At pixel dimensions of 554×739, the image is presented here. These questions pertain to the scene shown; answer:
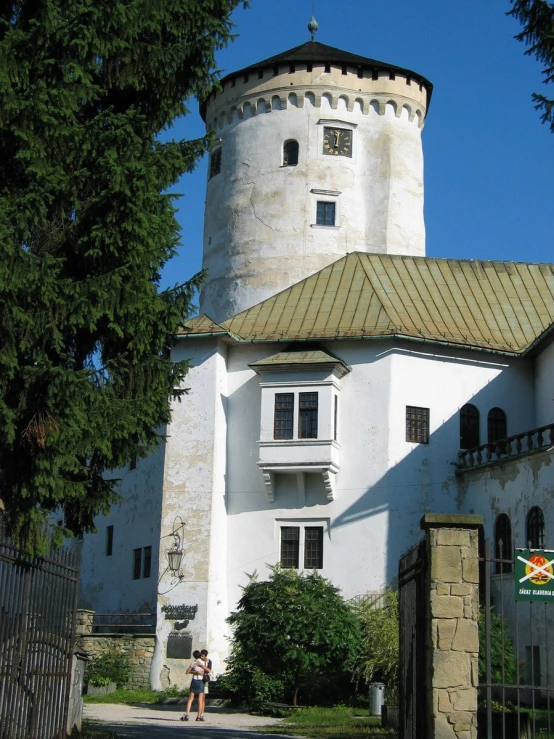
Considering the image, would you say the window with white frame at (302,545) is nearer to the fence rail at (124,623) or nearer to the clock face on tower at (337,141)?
the fence rail at (124,623)

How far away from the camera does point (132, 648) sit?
33500 millimetres

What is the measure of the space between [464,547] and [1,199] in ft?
24.1

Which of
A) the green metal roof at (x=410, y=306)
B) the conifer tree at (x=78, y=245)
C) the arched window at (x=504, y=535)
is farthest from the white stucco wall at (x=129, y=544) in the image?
the conifer tree at (x=78, y=245)

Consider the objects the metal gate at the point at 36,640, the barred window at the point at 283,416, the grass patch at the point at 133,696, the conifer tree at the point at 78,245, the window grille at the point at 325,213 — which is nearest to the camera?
the metal gate at the point at 36,640

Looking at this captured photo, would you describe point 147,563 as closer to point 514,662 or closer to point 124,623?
point 124,623

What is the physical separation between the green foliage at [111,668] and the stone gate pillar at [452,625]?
20237 millimetres

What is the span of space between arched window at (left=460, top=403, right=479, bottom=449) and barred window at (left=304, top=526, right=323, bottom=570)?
5.13m

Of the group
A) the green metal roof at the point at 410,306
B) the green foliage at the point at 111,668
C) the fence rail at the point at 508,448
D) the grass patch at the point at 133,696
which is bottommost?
the grass patch at the point at 133,696

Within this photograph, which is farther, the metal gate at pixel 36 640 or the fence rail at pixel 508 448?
the fence rail at pixel 508 448

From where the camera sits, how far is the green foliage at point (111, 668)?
32219mm

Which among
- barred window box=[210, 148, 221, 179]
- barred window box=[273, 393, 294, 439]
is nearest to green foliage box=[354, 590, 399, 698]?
barred window box=[273, 393, 294, 439]

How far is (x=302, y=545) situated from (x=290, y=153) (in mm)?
15528

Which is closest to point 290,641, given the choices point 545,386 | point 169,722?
point 169,722

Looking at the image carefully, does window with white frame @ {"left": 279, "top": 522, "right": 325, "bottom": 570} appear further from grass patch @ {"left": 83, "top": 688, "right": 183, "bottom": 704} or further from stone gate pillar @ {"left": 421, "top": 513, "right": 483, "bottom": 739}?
stone gate pillar @ {"left": 421, "top": 513, "right": 483, "bottom": 739}
